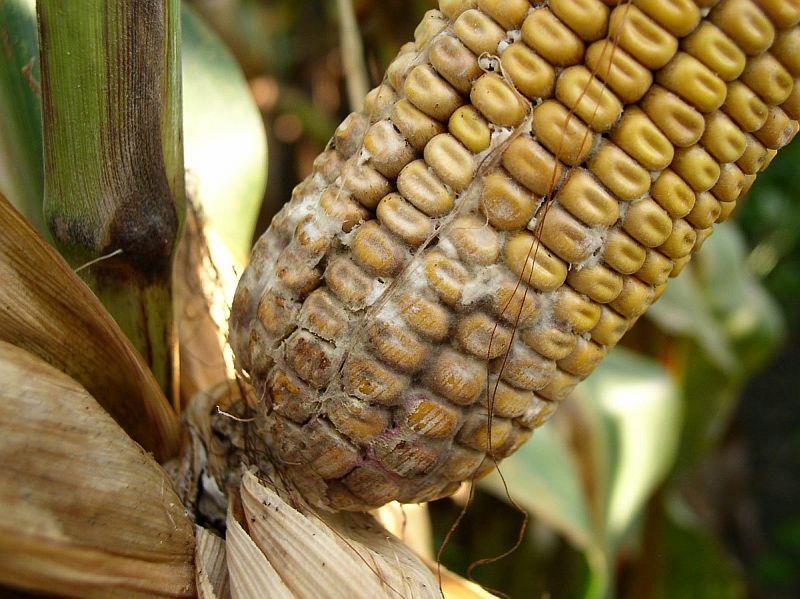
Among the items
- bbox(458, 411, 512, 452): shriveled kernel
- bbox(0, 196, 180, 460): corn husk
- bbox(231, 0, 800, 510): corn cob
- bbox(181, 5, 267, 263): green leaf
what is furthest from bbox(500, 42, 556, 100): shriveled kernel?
bbox(181, 5, 267, 263): green leaf

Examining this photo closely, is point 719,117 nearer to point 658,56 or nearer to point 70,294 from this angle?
point 658,56

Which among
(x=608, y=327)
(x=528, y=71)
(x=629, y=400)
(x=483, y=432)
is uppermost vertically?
(x=528, y=71)

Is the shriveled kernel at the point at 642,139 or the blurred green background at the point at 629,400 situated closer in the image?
the shriveled kernel at the point at 642,139

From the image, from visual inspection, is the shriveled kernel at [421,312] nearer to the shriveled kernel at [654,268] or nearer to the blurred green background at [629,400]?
the shriveled kernel at [654,268]

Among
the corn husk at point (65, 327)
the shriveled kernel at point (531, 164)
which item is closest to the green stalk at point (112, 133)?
the corn husk at point (65, 327)

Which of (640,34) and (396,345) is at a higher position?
(640,34)

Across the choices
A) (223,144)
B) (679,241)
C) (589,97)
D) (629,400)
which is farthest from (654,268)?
(629,400)

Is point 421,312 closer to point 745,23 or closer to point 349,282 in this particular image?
point 349,282
